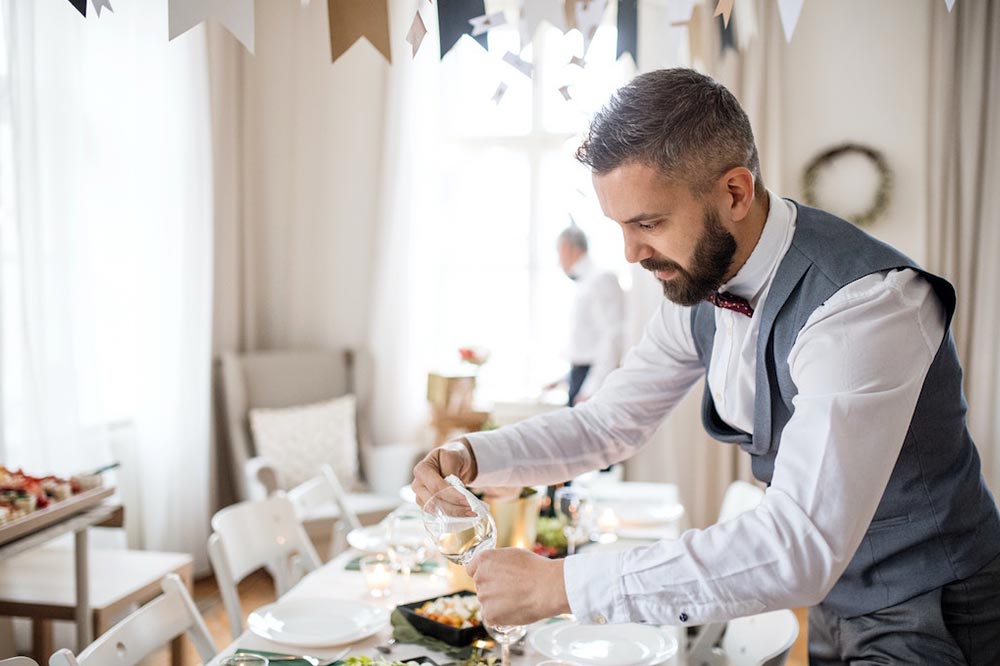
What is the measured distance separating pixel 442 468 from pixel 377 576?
0.52 m

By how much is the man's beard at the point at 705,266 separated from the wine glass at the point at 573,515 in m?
0.98

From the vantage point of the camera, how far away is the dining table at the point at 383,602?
1614 mm

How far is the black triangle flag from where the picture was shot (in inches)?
111

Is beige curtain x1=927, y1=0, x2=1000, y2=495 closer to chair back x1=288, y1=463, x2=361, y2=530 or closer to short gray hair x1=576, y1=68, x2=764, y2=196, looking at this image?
chair back x1=288, y1=463, x2=361, y2=530

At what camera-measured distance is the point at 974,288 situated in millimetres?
4602

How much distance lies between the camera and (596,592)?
1.18 metres

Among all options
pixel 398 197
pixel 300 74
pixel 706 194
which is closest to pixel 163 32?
pixel 300 74

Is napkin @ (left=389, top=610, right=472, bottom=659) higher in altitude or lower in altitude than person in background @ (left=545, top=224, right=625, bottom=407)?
lower

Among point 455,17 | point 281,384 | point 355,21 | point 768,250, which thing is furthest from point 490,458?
point 281,384

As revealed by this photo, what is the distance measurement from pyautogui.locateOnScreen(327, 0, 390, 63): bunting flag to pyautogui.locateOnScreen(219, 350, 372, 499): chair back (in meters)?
2.78

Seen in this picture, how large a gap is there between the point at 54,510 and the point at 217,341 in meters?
2.39

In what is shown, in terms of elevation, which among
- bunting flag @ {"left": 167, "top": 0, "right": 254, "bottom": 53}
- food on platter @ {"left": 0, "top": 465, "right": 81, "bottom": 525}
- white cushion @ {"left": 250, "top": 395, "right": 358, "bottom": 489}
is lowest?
white cushion @ {"left": 250, "top": 395, "right": 358, "bottom": 489}

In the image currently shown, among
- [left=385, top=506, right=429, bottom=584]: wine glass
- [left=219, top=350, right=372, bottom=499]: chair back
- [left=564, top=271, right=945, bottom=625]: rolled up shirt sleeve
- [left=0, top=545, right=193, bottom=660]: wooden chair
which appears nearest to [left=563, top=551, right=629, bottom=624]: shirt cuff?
[left=564, top=271, right=945, bottom=625]: rolled up shirt sleeve

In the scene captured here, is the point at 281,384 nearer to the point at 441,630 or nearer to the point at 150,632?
the point at 150,632
